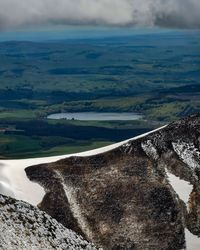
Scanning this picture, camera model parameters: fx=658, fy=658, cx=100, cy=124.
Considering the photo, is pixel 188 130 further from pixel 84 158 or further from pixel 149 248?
pixel 149 248

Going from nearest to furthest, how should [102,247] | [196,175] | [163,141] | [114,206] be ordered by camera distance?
[102,247]
[114,206]
[196,175]
[163,141]

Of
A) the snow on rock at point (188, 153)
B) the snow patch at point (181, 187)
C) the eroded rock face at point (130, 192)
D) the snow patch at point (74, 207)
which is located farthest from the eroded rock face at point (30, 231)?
the snow on rock at point (188, 153)

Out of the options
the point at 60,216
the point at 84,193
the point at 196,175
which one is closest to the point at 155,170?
the point at 196,175

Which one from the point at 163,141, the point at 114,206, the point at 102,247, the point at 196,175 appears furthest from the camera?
the point at 163,141

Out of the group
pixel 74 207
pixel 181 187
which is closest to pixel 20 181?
pixel 74 207

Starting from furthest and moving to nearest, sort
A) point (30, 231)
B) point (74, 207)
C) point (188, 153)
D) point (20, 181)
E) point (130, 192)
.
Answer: point (188, 153), point (20, 181), point (130, 192), point (74, 207), point (30, 231)

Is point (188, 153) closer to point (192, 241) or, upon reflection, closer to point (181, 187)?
point (181, 187)

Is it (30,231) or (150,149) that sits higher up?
(150,149)
